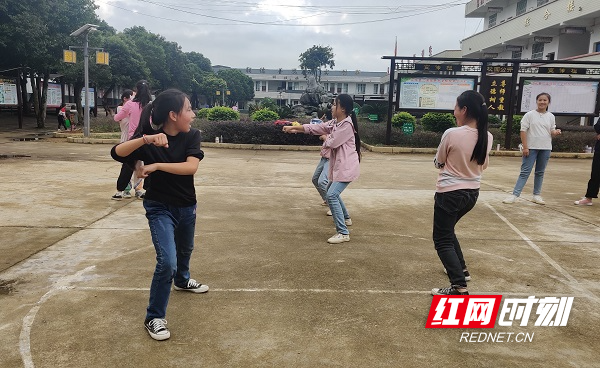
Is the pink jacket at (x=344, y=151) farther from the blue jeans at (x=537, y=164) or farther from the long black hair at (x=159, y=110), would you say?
the blue jeans at (x=537, y=164)

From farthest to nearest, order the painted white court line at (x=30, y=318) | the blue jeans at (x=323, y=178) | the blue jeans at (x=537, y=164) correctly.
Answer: the blue jeans at (x=537, y=164)
the blue jeans at (x=323, y=178)
the painted white court line at (x=30, y=318)

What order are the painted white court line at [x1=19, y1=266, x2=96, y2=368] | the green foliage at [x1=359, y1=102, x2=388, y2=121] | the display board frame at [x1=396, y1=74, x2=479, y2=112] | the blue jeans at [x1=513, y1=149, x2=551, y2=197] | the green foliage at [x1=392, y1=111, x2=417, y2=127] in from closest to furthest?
the painted white court line at [x1=19, y1=266, x2=96, y2=368]
the blue jeans at [x1=513, y1=149, x2=551, y2=197]
the display board frame at [x1=396, y1=74, x2=479, y2=112]
the green foliage at [x1=392, y1=111, x2=417, y2=127]
the green foliage at [x1=359, y1=102, x2=388, y2=121]

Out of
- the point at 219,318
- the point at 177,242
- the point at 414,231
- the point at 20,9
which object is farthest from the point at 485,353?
the point at 20,9

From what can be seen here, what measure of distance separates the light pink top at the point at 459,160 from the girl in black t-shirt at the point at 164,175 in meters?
1.84

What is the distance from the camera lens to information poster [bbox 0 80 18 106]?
19.6 m

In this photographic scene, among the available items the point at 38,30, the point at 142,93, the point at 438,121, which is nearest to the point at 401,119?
the point at 438,121

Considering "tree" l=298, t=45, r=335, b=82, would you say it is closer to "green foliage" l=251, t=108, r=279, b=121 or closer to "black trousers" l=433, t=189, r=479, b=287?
"green foliage" l=251, t=108, r=279, b=121

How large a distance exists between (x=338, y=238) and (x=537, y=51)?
31704 mm

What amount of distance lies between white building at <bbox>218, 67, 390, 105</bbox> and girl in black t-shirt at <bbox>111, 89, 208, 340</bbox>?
75546 millimetres

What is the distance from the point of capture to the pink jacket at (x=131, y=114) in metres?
6.77

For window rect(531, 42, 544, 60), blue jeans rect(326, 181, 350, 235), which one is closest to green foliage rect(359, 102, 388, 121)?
window rect(531, 42, 544, 60)

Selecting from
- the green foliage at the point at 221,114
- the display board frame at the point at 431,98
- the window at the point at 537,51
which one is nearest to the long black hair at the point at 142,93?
the display board frame at the point at 431,98

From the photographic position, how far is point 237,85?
79688mm

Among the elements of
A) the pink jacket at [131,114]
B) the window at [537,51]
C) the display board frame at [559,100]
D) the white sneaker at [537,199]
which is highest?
the window at [537,51]
